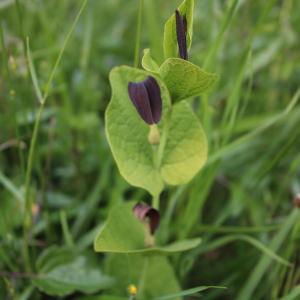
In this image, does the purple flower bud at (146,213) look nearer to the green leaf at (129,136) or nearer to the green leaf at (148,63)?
the green leaf at (129,136)

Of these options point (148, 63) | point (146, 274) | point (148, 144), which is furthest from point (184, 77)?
point (146, 274)

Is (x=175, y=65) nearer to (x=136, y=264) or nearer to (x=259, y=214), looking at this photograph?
(x=136, y=264)

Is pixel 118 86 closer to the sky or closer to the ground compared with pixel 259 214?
closer to the sky

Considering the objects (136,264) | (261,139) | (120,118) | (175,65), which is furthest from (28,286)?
(261,139)

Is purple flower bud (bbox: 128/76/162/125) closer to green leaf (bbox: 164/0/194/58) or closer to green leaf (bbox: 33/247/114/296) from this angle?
green leaf (bbox: 164/0/194/58)

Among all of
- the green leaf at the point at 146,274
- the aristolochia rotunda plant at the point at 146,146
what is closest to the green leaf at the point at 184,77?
the aristolochia rotunda plant at the point at 146,146
